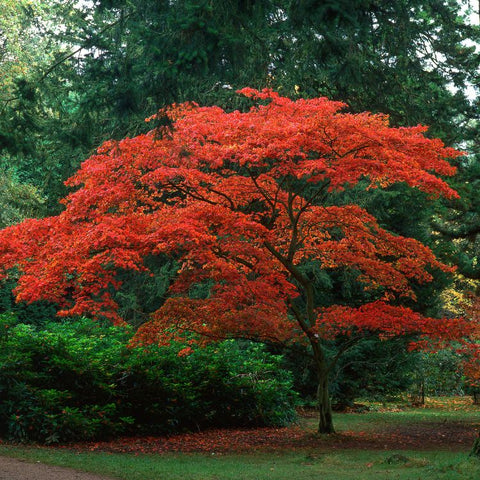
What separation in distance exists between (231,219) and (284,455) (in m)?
3.03

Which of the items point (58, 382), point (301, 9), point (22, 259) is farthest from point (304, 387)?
point (301, 9)

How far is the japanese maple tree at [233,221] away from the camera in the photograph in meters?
7.84

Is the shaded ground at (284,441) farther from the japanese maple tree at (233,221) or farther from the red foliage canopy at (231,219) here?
the red foliage canopy at (231,219)

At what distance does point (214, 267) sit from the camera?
888 centimetres

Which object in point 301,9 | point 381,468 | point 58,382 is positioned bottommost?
point 381,468

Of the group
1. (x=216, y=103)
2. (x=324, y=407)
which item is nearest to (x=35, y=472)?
(x=324, y=407)

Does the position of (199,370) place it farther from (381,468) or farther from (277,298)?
(381,468)

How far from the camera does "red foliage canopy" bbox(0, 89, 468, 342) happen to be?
7840mm

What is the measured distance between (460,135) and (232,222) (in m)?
8.51

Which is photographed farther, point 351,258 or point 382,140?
point 351,258

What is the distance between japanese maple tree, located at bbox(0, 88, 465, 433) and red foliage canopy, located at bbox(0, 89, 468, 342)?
2 cm

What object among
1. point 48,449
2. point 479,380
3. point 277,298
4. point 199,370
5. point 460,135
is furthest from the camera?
point 460,135

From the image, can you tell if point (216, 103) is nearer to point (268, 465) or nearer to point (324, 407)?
point (324, 407)

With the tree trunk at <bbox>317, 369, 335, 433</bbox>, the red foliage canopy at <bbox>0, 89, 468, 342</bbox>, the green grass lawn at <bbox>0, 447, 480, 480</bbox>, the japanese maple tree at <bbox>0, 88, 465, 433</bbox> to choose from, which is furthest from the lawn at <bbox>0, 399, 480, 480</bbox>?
the red foliage canopy at <bbox>0, 89, 468, 342</bbox>
